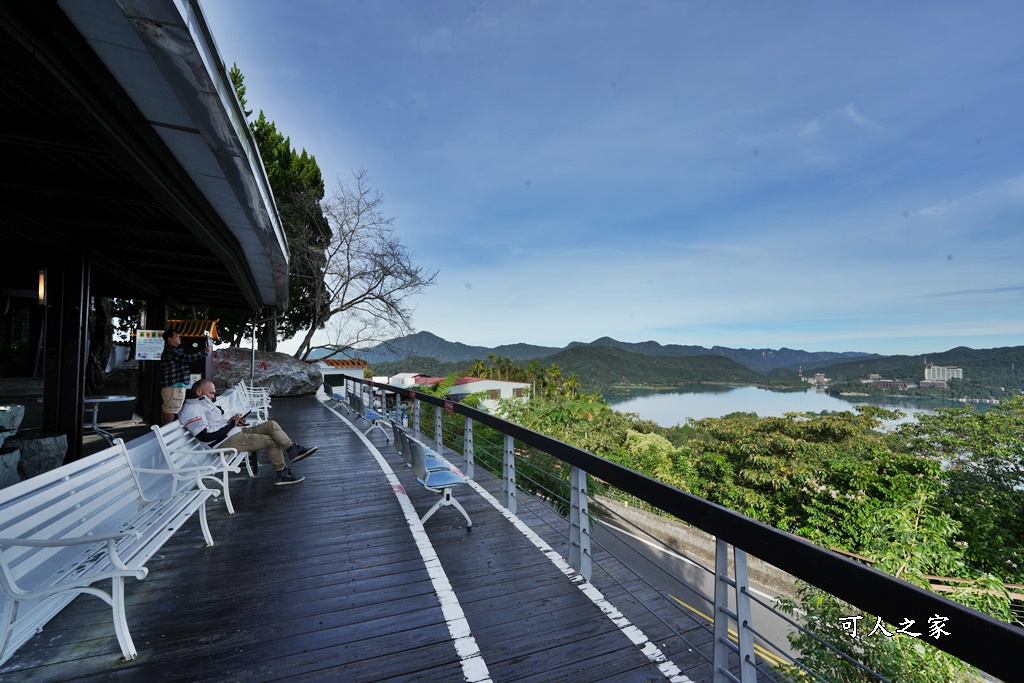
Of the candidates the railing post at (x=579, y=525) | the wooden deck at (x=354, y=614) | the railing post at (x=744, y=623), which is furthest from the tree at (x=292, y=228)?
the railing post at (x=744, y=623)

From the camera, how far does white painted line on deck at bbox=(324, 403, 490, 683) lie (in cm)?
222

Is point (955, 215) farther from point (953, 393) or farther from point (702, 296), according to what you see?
point (702, 296)

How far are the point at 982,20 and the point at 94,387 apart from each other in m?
41.3

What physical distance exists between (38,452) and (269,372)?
1286 cm

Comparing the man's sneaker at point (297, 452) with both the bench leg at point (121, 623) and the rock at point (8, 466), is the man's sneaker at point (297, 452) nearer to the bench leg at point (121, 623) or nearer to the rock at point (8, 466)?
the rock at point (8, 466)

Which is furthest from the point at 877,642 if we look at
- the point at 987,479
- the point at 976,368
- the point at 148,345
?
the point at 976,368

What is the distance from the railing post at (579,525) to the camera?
318 centimetres

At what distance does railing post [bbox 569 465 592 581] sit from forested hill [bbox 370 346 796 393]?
9370cm

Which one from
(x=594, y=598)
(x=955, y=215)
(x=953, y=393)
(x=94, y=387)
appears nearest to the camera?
(x=594, y=598)

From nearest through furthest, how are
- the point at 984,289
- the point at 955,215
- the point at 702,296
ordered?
1. the point at 955,215
2. the point at 702,296
3. the point at 984,289

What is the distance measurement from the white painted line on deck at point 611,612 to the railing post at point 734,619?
10.1 inches

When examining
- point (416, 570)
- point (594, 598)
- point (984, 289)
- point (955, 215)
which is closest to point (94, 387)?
point (416, 570)

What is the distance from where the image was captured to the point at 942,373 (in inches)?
3000

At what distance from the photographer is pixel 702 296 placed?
11288cm
